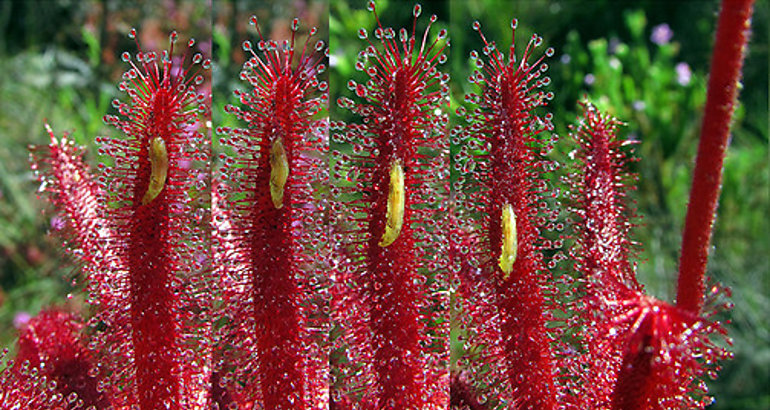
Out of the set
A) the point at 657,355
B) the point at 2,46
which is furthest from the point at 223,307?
the point at 2,46

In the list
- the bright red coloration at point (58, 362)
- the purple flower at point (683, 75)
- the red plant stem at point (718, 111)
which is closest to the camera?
the red plant stem at point (718, 111)

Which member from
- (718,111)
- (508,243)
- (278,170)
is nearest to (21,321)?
(278,170)

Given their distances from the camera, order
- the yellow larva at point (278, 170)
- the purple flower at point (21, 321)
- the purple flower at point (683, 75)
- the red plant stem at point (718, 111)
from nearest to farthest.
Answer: the red plant stem at point (718, 111) → the yellow larva at point (278, 170) → the purple flower at point (21, 321) → the purple flower at point (683, 75)

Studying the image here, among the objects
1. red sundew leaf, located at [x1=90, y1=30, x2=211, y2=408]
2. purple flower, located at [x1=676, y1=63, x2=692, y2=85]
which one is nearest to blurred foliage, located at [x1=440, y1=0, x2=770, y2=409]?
purple flower, located at [x1=676, y1=63, x2=692, y2=85]

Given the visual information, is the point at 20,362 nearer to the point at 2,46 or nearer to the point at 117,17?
the point at 117,17

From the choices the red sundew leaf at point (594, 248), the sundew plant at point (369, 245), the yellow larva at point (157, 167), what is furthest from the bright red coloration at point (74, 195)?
the red sundew leaf at point (594, 248)

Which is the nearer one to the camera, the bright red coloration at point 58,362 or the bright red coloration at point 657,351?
the bright red coloration at point 657,351

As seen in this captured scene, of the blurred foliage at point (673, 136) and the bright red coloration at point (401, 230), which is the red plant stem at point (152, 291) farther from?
the blurred foliage at point (673, 136)
